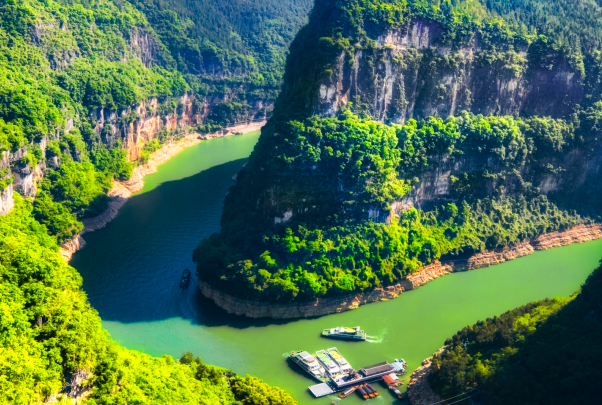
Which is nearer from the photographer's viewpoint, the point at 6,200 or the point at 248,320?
the point at 248,320

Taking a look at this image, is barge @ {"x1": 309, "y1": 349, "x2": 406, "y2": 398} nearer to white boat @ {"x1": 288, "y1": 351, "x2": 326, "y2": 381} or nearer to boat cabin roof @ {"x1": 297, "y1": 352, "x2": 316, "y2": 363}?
white boat @ {"x1": 288, "y1": 351, "x2": 326, "y2": 381}

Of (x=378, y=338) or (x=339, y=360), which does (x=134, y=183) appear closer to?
(x=378, y=338)

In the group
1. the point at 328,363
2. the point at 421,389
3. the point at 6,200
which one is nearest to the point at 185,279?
the point at 328,363

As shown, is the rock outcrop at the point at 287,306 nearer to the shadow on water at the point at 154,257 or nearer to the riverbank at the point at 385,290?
the riverbank at the point at 385,290

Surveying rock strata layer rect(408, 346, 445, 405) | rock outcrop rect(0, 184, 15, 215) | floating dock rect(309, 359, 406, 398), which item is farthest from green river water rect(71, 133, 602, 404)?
rock outcrop rect(0, 184, 15, 215)

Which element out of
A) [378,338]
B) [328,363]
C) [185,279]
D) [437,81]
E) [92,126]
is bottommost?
[328,363]

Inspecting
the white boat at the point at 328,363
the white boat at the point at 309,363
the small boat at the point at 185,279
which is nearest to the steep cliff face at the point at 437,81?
the small boat at the point at 185,279
